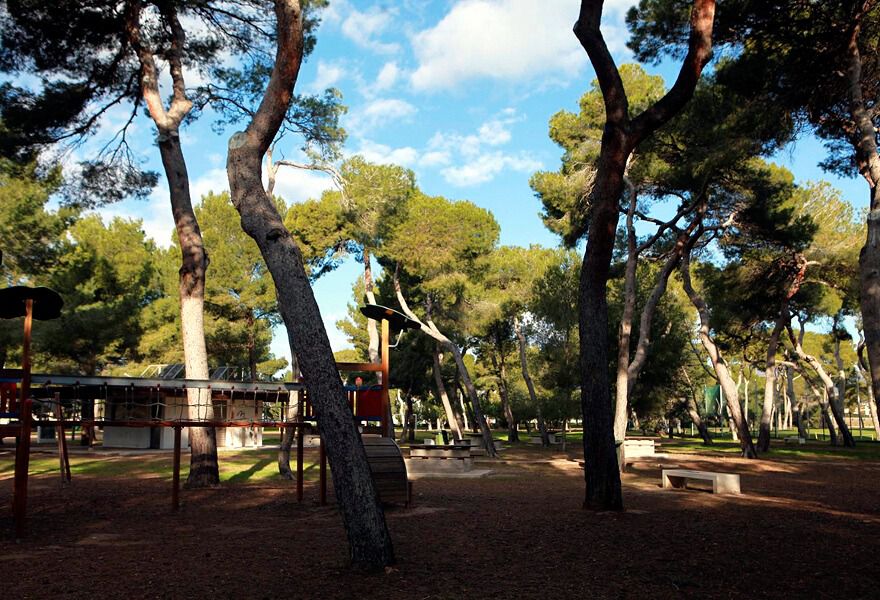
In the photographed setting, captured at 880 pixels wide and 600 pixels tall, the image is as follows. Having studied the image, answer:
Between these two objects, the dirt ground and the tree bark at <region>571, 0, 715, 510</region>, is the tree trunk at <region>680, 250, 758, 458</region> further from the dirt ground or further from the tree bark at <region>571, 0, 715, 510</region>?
the tree bark at <region>571, 0, 715, 510</region>

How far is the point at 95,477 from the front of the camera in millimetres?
15422

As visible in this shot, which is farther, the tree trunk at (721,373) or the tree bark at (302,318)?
the tree trunk at (721,373)

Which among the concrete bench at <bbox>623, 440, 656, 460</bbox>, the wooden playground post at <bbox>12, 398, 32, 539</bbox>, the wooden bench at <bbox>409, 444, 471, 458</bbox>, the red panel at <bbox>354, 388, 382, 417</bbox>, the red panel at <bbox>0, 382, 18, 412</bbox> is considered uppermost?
the red panel at <bbox>0, 382, 18, 412</bbox>

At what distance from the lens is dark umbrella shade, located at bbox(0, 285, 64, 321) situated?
820 cm

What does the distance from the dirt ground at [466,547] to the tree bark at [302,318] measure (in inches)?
16.0

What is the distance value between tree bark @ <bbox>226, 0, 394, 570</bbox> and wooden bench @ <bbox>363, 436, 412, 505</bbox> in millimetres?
3634

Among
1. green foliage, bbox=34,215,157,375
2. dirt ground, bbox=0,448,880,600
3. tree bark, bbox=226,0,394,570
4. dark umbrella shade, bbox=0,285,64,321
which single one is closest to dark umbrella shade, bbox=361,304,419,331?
dirt ground, bbox=0,448,880,600

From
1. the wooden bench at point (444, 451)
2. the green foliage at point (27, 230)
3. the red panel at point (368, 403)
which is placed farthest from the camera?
the green foliage at point (27, 230)

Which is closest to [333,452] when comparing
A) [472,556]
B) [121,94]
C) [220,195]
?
[472,556]

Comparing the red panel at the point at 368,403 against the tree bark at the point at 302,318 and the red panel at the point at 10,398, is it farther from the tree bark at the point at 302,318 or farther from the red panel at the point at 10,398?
the tree bark at the point at 302,318

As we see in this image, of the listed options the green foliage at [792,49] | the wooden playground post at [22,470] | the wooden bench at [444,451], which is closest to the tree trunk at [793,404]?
the wooden bench at [444,451]

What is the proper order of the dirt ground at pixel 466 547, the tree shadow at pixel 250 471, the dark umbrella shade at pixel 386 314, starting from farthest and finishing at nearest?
the tree shadow at pixel 250 471, the dark umbrella shade at pixel 386 314, the dirt ground at pixel 466 547

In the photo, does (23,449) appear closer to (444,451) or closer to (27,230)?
(444,451)

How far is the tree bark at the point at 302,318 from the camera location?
18.4 ft
